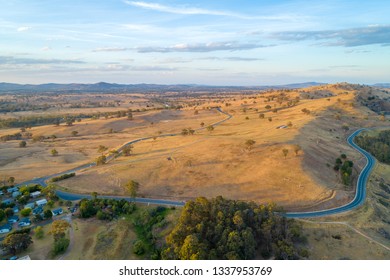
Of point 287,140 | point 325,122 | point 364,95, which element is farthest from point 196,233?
point 364,95

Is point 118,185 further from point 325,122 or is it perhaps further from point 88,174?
point 325,122

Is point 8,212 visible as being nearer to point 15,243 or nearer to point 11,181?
point 15,243

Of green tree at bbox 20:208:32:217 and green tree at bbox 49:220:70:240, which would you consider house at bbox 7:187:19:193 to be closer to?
green tree at bbox 20:208:32:217

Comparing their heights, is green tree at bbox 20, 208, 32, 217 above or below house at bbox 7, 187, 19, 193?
below

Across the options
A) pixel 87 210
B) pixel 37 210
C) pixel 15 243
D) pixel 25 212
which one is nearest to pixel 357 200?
pixel 87 210

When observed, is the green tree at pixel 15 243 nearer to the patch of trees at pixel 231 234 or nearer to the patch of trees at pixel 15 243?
the patch of trees at pixel 15 243

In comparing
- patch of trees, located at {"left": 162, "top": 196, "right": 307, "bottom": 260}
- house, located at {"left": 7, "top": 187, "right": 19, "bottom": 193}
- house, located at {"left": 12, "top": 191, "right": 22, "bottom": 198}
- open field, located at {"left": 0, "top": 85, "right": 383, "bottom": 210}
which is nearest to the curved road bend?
open field, located at {"left": 0, "top": 85, "right": 383, "bottom": 210}
